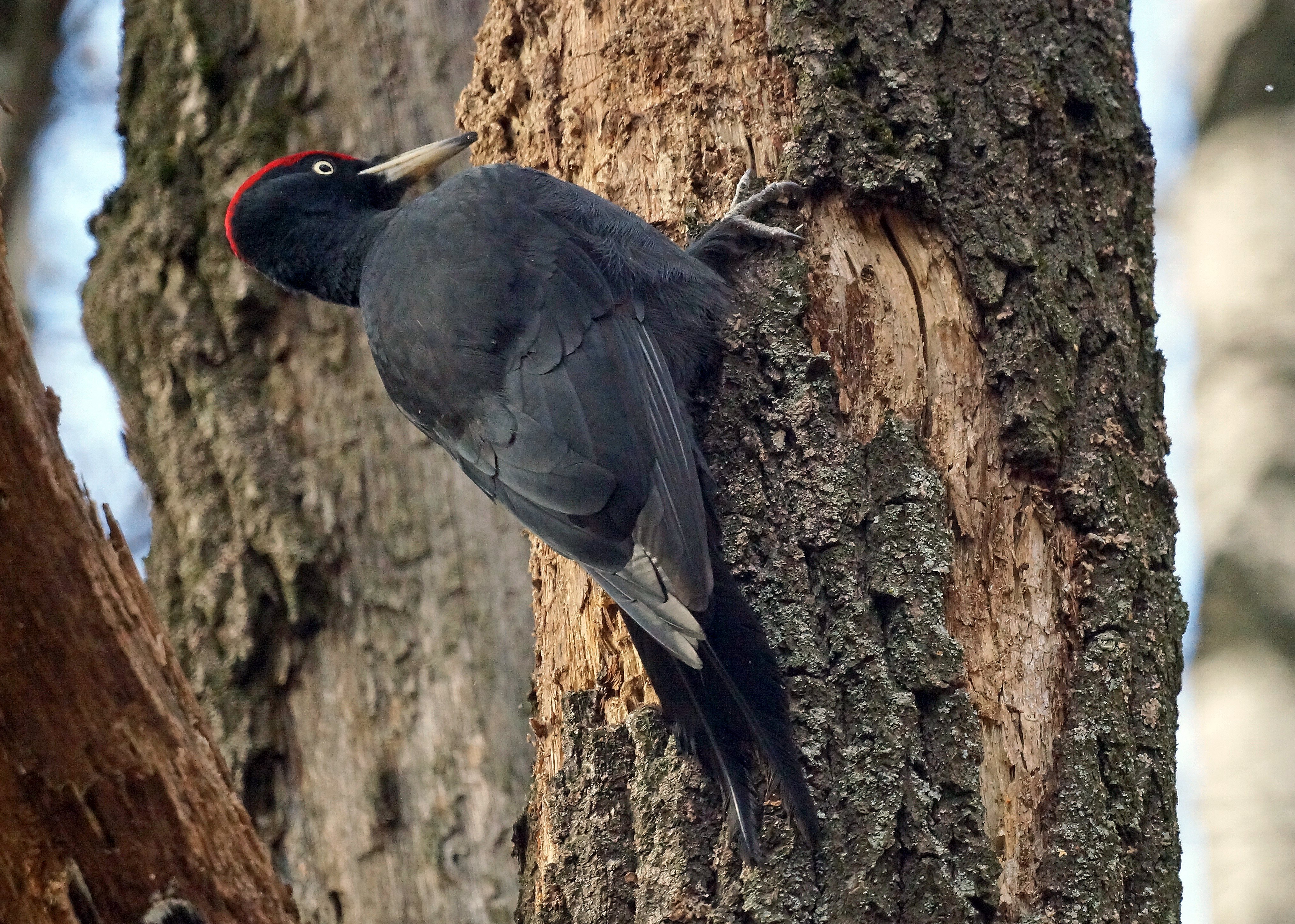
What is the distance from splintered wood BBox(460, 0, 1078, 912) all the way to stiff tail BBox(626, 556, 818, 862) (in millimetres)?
146

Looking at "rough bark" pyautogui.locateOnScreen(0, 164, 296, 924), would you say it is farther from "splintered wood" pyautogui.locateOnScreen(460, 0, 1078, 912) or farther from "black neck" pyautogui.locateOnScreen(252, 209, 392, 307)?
"black neck" pyautogui.locateOnScreen(252, 209, 392, 307)

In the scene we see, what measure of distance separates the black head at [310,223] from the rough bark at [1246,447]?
3096mm

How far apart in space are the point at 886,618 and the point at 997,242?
2.51ft

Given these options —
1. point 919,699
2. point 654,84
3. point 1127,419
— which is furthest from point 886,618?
point 654,84

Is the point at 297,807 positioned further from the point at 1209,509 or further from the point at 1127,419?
the point at 1209,509

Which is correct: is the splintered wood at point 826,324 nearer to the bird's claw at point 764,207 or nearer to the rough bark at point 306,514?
the bird's claw at point 764,207

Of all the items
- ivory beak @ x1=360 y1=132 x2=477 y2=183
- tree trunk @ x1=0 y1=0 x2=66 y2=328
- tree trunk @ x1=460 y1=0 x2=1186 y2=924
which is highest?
tree trunk @ x1=0 y1=0 x2=66 y2=328

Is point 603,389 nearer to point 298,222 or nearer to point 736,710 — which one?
point 736,710

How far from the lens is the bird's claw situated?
8.31ft

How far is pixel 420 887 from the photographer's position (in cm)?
394

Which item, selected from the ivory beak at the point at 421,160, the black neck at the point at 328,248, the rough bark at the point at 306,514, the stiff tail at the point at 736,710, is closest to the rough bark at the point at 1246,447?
the rough bark at the point at 306,514

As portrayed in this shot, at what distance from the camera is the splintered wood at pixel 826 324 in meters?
2.22

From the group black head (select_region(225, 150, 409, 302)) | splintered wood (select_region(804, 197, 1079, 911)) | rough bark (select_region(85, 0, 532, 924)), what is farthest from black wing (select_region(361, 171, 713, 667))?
rough bark (select_region(85, 0, 532, 924))

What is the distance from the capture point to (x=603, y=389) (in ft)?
8.61
